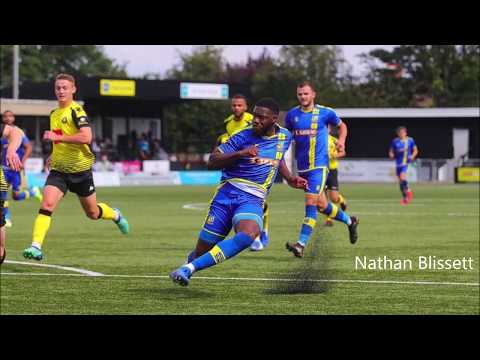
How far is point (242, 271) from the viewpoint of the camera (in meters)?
13.6

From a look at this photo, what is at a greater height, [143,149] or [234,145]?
[234,145]

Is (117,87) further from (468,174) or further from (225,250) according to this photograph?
(225,250)

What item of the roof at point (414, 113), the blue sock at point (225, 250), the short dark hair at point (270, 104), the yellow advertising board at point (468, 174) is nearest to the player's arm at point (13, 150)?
the blue sock at point (225, 250)

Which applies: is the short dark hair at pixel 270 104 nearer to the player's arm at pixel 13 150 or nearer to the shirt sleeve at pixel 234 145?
the shirt sleeve at pixel 234 145

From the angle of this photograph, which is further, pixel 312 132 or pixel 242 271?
pixel 312 132

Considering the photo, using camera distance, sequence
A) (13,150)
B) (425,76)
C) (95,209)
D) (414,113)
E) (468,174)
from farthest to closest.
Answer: (425,76) < (414,113) < (468,174) < (95,209) < (13,150)

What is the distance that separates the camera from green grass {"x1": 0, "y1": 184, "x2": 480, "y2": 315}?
10.4m

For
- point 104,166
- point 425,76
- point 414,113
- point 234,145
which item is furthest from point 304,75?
point 234,145

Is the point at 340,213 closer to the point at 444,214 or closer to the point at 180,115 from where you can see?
the point at 444,214

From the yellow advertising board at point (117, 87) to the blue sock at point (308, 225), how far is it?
4625cm

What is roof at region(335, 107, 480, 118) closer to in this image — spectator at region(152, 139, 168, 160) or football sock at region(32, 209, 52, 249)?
spectator at region(152, 139, 168, 160)

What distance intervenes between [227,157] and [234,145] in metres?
0.33

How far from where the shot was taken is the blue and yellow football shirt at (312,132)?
16.0 meters
